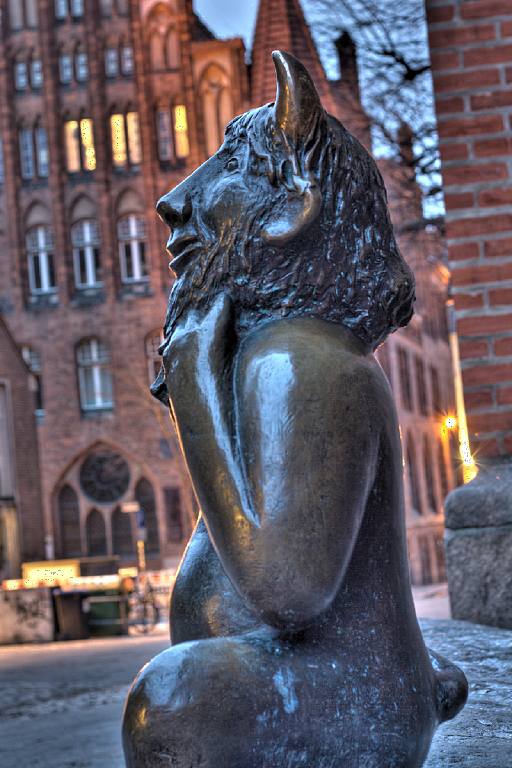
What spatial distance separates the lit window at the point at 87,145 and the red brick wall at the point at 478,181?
87.3 feet

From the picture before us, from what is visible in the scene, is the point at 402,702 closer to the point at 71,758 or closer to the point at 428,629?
the point at 428,629

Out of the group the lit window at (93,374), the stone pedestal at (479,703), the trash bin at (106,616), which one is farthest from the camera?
the lit window at (93,374)

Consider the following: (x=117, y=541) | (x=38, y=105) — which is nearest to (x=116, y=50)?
(x=38, y=105)

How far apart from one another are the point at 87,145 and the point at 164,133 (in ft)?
8.02

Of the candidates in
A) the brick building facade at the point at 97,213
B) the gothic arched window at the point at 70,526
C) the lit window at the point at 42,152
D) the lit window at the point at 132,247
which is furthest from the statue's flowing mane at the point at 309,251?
the lit window at the point at 42,152

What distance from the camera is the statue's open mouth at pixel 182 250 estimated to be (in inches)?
51.5

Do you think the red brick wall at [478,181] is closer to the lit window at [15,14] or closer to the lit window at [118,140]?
the lit window at [118,140]

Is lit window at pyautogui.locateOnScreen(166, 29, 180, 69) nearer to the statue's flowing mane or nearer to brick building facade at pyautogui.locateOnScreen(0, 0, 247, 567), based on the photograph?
brick building facade at pyautogui.locateOnScreen(0, 0, 247, 567)

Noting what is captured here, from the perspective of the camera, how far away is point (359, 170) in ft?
4.26

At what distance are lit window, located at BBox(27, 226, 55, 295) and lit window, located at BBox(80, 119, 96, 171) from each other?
7.68ft

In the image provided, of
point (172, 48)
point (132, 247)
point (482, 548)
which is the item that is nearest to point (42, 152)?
point (132, 247)

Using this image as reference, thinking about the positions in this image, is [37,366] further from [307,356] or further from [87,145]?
[307,356]

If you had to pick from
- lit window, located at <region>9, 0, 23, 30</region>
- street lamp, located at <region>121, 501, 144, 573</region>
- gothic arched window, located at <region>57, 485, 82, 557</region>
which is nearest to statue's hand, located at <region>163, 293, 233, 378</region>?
street lamp, located at <region>121, 501, 144, 573</region>

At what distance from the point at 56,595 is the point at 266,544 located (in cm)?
1333
